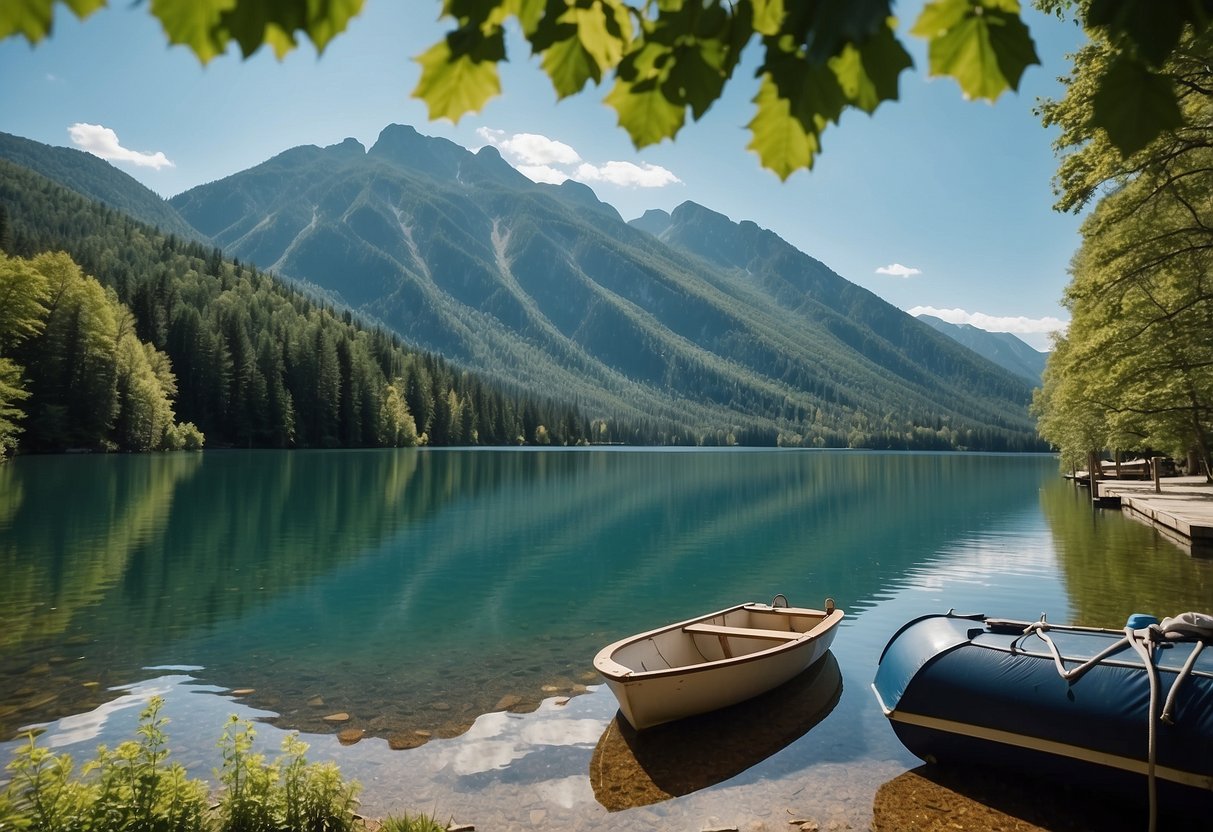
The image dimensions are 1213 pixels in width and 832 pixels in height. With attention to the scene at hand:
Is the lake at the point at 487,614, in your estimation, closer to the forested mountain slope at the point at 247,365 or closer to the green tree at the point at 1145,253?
the green tree at the point at 1145,253

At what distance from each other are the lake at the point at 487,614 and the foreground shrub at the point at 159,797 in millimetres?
2564

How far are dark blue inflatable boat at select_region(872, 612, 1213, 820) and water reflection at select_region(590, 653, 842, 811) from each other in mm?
2076

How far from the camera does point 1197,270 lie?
2008 centimetres

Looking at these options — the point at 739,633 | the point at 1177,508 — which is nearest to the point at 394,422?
the point at 1177,508

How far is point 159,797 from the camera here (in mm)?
5430

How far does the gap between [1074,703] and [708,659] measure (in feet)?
20.2

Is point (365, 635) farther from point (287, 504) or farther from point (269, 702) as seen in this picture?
point (287, 504)

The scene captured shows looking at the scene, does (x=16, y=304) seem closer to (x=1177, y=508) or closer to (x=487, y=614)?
(x=487, y=614)

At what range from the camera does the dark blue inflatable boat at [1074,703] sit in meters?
7.46

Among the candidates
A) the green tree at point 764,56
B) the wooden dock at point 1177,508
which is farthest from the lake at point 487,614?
the green tree at point 764,56

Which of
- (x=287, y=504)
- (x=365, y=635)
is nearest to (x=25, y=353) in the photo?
(x=287, y=504)

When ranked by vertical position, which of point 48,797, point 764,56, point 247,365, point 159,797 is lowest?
point 159,797

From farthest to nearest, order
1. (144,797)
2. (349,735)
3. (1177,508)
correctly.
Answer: (1177,508) < (349,735) < (144,797)

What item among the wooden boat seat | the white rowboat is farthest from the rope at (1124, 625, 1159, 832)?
the wooden boat seat
